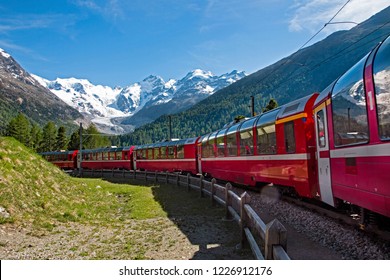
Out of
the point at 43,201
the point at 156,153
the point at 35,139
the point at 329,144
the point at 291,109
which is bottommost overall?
the point at 43,201

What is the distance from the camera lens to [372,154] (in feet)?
21.2

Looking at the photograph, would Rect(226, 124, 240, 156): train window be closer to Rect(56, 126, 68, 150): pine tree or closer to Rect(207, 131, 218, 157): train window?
Rect(207, 131, 218, 157): train window

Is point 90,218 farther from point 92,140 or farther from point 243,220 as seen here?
point 92,140

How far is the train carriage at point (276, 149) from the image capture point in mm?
11633

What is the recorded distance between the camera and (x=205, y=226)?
37.9 feet

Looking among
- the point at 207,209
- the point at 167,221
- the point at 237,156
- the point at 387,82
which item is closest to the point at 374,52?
the point at 387,82

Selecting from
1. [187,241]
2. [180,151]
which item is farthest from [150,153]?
[187,241]

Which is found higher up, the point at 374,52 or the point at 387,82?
the point at 374,52

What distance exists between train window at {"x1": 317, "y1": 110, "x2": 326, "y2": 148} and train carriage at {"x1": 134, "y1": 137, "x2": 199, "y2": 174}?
19796mm

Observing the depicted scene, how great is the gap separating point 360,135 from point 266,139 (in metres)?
7.86

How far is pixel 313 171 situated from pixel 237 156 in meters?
7.61

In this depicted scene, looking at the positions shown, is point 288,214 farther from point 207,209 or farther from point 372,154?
point 372,154

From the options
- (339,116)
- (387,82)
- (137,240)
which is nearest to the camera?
(387,82)

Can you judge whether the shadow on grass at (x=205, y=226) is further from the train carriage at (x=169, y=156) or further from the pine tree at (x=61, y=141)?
the pine tree at (x=61, y=141)
